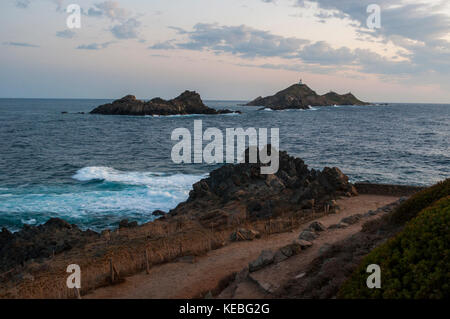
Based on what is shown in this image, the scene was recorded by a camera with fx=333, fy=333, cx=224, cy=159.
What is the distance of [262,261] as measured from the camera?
12375 millimetres

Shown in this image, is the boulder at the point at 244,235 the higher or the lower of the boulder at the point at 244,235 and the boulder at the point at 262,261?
the lower

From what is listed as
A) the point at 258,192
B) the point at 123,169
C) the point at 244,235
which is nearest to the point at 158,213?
the point at 258,192

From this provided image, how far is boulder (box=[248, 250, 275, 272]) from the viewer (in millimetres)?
12105

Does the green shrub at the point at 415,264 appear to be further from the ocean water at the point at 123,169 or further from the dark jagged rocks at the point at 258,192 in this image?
the ocean water at the point at 123,169

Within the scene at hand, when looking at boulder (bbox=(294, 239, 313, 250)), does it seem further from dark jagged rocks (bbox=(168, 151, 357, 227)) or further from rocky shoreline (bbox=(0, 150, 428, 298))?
dark jagged rocks (bbox=(168, 151, 357, 227))

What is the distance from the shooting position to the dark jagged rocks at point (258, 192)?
23719mm

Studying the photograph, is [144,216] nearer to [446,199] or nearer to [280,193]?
[280,193]

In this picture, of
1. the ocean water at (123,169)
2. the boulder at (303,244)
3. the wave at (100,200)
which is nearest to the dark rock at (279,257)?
the boulder at (303,244)

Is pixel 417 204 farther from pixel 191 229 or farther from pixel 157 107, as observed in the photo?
pixel 157 107

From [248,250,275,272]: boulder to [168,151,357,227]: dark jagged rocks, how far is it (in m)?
8.64

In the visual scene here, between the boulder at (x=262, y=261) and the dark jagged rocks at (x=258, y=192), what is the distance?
8638mm

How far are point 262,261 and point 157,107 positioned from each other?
12850 cm

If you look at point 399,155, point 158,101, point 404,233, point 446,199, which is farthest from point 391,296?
point 158,101

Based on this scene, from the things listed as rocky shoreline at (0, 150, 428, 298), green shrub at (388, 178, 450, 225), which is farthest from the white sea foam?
green shrub at (388, 178, 450, 225)
